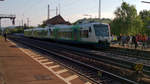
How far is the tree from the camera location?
61.5m

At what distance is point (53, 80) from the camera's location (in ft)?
30.5

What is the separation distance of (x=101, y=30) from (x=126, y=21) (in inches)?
1574

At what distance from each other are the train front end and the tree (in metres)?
36.9

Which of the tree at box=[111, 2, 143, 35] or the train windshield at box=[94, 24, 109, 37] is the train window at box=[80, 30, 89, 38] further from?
the tree at box=[111, 2, 143, 35]

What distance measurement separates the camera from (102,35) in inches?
965

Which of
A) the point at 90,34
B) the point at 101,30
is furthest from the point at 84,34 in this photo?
the point at 101,30

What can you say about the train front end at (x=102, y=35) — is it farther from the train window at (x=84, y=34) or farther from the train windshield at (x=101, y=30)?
the train window at (x=84, y=34)

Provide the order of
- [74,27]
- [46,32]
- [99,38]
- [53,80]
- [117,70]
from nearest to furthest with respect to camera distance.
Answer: [53,80] → [117,70] → [99,38] → [74,27] → [46,32]

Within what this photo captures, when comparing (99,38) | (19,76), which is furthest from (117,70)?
(99,38)

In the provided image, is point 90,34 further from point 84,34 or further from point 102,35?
point 84,34

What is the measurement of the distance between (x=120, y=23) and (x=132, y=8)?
576cm

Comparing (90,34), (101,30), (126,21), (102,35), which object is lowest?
(102,35)

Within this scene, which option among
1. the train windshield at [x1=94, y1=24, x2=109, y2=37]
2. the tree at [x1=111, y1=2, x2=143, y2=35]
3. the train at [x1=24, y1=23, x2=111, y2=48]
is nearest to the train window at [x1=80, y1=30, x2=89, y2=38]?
the train at [x1=24, y1=23, x2=111, y2=48]

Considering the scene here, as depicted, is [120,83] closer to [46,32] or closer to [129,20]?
[46,32]
